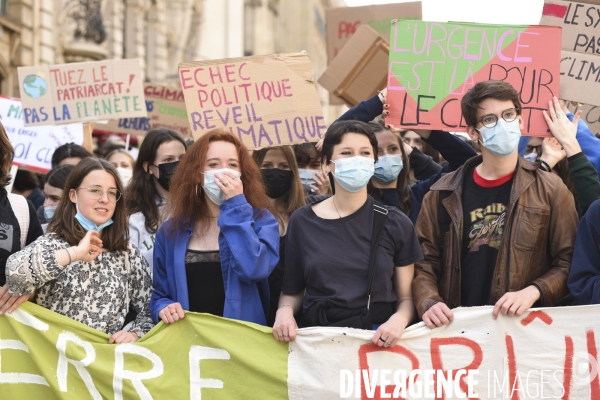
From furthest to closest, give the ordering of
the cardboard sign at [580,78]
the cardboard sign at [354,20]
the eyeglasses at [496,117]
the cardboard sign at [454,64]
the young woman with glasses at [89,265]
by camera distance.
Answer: the cardboard sign at [354,20] → the cardboard sign at [580,78] → the cardboard sign at [454,64] → the eyeglasses at [496,117] → the young woman with glasses at [89,265]

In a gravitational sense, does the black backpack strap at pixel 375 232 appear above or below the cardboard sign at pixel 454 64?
below

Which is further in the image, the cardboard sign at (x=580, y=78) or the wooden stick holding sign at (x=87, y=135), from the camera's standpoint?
the wooden stick holding sign at (x=87, y=135)

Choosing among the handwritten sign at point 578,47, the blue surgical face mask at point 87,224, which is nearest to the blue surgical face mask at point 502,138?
the handwritten sign at point 578,47

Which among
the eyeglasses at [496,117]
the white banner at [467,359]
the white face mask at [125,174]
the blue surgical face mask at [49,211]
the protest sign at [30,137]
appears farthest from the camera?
the protest sign at [30,137]

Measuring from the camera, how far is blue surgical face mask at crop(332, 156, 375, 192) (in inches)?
175

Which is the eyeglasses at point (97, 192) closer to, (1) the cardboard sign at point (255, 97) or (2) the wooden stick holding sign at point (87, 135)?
(1) the cardboard sign at point (255, 97)

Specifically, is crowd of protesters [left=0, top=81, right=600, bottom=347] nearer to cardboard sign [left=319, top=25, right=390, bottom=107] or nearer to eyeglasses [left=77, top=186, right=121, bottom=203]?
eyeglasses [left=77, top=186, right=121, bottom=203]

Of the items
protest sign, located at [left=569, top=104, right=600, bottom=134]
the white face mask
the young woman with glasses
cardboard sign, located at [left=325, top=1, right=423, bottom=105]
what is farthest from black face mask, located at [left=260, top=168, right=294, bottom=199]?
cardboard sign, located at [left=325, top=1, right=423, bottom=105]

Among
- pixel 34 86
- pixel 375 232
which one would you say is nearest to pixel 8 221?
pixel 375 232

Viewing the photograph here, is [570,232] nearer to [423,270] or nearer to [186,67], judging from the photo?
[423,270]

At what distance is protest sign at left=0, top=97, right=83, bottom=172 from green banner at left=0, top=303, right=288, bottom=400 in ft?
12.8

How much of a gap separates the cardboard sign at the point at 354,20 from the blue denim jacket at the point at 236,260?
4053mm

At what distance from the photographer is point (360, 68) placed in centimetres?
689

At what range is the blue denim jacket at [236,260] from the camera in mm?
4395
